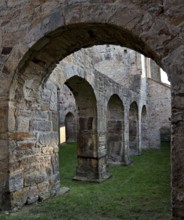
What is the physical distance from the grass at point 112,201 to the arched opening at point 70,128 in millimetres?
9196

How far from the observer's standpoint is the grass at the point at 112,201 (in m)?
3.74

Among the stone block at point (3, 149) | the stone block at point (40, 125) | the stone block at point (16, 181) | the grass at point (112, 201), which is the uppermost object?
the stone block at point (40, 125)

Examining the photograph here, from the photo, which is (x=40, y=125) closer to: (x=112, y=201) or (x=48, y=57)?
(x=48, y=57)

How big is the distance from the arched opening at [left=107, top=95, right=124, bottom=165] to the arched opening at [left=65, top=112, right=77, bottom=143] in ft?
22.9

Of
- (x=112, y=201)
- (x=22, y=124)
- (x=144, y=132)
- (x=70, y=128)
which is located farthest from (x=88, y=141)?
(x=70, y=128)

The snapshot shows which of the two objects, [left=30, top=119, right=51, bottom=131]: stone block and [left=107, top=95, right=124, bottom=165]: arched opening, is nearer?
[left=30, top=119, right=51, bottom=131]: stone block

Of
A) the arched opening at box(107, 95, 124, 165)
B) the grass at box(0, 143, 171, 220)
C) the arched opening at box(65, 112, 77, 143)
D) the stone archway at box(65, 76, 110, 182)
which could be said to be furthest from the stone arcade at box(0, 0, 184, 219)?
the arched opening at box(65, 112, 77, 143)

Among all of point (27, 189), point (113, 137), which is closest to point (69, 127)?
point (113, 137)

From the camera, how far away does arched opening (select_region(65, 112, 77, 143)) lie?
16269 mm

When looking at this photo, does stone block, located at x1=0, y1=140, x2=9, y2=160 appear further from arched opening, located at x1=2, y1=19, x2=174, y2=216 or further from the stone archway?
the stone archway

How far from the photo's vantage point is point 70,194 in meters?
5.04

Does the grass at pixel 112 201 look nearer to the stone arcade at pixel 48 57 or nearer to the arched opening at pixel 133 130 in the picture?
the stone arcade at pixel 48 57

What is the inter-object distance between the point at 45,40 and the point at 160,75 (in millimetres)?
18096

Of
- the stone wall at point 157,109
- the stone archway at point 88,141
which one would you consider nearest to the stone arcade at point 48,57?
the stone archway at point 88,141
